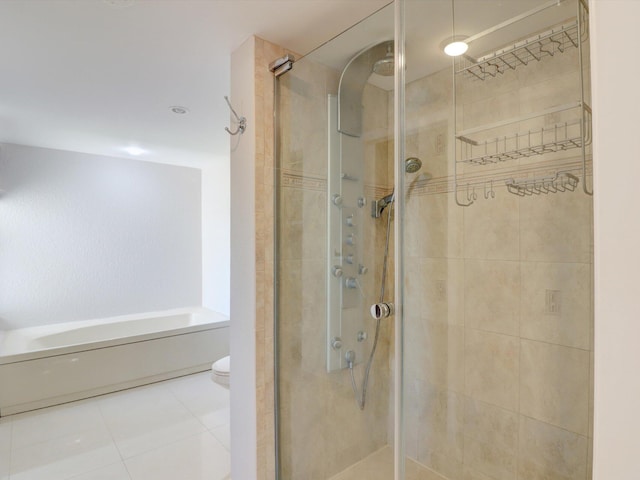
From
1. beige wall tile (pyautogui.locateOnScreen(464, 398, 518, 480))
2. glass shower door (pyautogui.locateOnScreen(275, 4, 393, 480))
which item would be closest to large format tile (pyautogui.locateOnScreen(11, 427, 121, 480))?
glass shower door (pyautogui.locateOnScreen(275, 4, 393, 480))

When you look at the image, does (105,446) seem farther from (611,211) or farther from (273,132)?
(611,211)

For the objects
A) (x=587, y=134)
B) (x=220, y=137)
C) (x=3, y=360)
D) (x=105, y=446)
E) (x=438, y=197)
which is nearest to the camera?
(x=587, y=134)

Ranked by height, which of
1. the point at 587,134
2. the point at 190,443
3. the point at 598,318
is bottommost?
the point at 190,443

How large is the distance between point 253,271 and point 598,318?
4.99 ft

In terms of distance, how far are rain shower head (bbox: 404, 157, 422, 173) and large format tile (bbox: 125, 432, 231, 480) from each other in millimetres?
2102

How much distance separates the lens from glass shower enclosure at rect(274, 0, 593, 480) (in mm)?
1501

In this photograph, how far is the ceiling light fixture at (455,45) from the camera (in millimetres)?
1638

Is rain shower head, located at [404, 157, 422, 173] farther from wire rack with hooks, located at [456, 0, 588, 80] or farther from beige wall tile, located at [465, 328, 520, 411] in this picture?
beige wall tile, located at [465, 328, 520, 411]

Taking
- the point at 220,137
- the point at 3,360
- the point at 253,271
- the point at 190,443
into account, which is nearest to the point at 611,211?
the point at 253,271

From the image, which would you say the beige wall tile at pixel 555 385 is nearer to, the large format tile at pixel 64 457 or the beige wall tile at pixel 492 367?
the beige wall tile at pixel 492 367

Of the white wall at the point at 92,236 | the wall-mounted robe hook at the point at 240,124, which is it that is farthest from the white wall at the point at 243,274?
the white wall at the point at 92,236

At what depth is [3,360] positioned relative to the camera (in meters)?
2.76

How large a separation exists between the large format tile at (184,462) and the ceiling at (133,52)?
2434 mm

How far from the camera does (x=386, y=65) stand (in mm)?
1624
